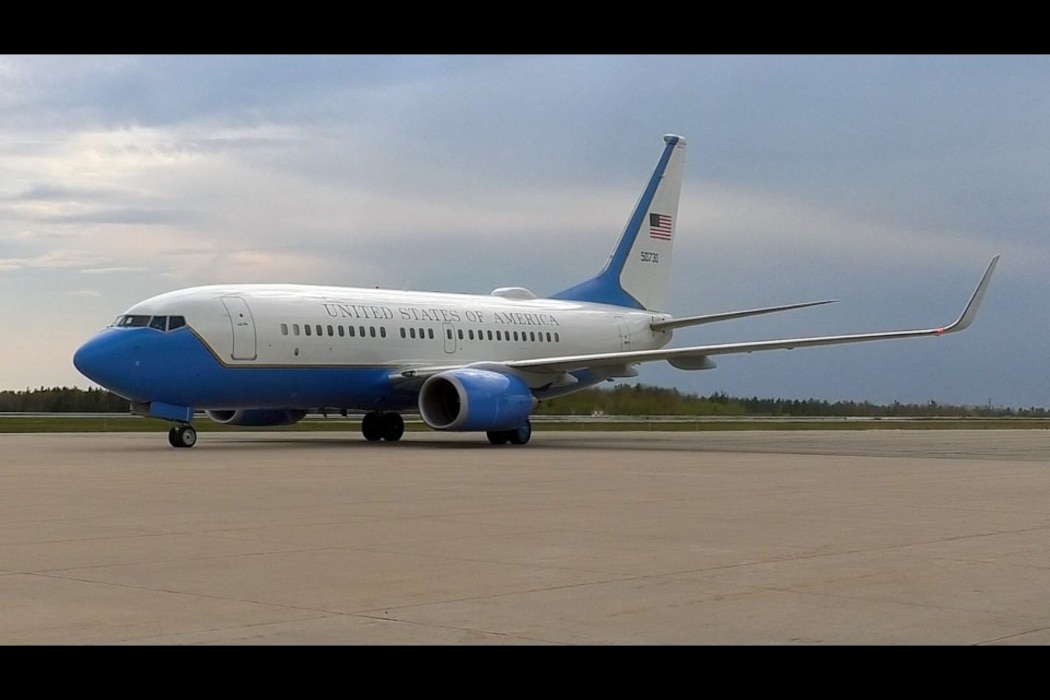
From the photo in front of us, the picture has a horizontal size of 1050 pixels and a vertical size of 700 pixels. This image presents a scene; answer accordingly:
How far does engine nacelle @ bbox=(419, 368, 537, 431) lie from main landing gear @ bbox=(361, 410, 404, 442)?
9.13 ft

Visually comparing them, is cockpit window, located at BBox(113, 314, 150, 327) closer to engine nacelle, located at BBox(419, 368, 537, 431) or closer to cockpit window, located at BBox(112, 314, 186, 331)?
cockpit window, located at BBox(112, 314, 186, 331)

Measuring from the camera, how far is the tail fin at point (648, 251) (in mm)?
39406

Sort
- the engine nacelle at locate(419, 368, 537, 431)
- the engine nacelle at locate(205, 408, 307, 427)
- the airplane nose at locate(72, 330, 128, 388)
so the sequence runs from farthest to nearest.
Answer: the engine nacelle at locate(205, 408, 307, 427)
the engine nacelle at locate(419, 368, 537, 431)
the airplane nose at locate(72, 330, 128, 388)

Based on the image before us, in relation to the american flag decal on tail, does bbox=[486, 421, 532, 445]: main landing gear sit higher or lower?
lower

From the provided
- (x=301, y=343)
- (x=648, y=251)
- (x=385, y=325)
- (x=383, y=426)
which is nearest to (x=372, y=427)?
(x=383, y=426)

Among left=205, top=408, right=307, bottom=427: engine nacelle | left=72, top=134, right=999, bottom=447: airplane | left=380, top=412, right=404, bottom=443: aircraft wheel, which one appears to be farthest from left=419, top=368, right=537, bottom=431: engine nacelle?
left=205, top=408, right=307, bottom=427: engine nacelle

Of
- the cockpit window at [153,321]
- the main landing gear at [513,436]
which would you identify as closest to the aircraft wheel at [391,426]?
the main landing gear at [513,436]

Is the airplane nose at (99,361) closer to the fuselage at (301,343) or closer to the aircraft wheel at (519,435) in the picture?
the fuselage at (301,343)

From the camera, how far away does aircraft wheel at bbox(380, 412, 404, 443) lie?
32.9 m

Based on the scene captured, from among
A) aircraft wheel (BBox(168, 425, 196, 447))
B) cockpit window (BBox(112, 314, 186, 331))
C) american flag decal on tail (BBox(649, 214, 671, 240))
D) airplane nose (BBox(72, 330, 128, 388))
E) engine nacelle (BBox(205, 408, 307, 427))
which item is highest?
american flag decal on tail (BBox(649, 214, 671, 240))

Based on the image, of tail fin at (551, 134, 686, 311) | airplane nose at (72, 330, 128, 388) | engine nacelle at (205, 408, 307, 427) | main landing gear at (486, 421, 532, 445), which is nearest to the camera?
airplane nose at (72, 330, 128, 388)

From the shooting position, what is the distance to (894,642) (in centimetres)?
695
